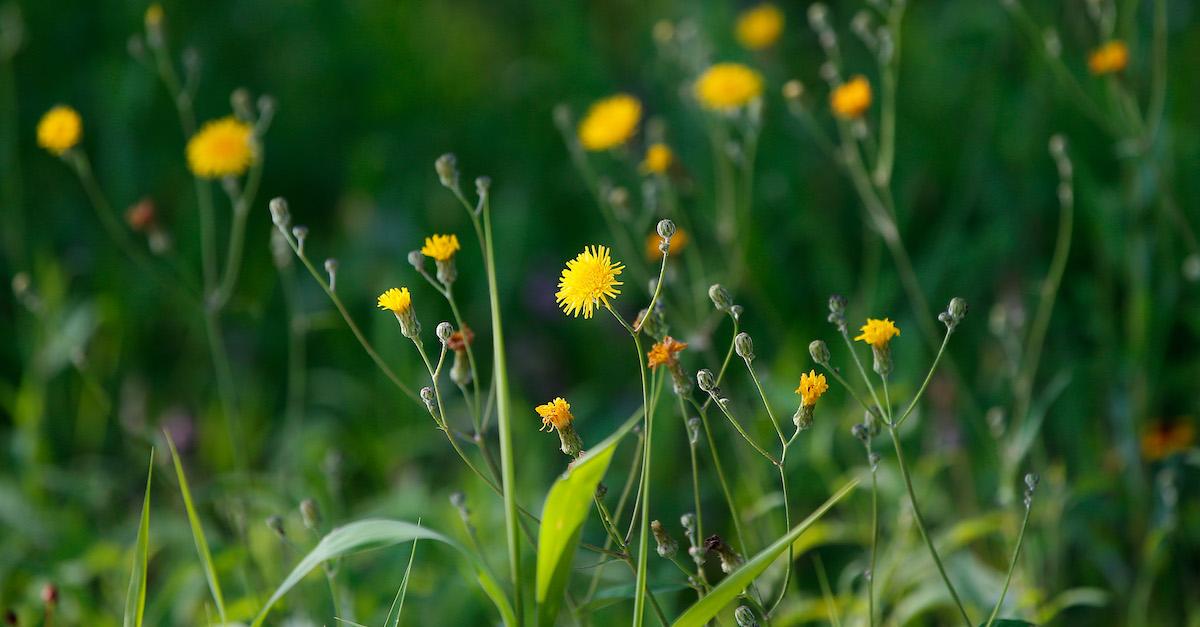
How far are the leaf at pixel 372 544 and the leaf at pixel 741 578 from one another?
6.7 inches

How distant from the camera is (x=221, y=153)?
173 cm

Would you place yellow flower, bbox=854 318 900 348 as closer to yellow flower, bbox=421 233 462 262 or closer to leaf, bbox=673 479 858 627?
leaf, bbox=673 479 858 627

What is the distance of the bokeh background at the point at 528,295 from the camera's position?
1.72 meters

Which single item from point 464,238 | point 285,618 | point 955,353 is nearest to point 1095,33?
point 955,353

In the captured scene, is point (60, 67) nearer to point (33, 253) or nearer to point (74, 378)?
point (33, 253)

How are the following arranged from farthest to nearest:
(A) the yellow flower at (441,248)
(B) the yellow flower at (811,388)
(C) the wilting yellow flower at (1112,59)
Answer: (C) the wilting yellow flower at (1112,59) → (A) the yellow flower at (441,248) → (B) the yellow flower at (811,388)

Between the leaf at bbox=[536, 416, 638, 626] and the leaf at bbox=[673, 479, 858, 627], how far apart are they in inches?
Result: 4.5

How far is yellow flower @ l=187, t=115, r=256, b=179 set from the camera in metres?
1.72

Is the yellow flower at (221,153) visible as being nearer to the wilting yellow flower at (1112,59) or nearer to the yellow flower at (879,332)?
the yellow flower at (879,332)

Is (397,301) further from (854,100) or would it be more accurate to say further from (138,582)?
(854,100)

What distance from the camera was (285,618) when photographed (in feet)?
5.16

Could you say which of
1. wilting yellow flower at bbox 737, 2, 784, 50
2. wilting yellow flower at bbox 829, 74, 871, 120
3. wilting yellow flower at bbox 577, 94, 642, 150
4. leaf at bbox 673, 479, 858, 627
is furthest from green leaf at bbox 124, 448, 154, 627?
wilting yellow flower at bbox 737, 2, 784, 50

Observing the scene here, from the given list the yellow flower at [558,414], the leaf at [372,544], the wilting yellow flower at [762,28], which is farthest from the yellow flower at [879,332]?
the wilting yellow flower at [762,28]

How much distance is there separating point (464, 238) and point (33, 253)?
1.01 metres
